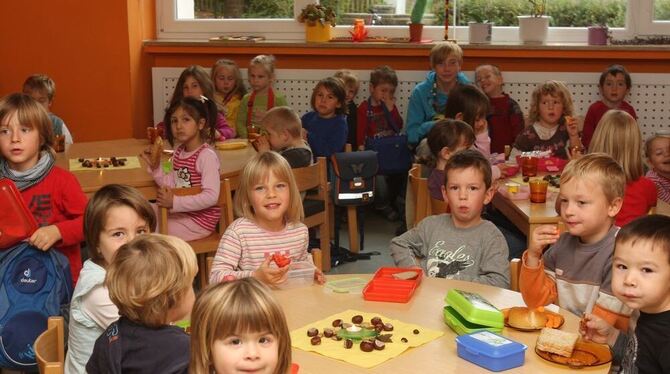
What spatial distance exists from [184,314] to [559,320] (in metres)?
1.05

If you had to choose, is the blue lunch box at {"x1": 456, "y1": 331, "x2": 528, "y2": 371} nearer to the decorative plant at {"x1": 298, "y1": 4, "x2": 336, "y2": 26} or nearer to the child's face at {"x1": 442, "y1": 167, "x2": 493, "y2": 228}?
the child's face at {"x1": 442, "y1": 167, "x2": 493, "y2": 228}

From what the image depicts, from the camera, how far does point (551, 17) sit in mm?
7586

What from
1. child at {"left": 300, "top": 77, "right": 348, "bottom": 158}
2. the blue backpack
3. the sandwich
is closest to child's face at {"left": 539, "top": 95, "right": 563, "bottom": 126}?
child at {"left": 300, "top": 77, "right": 348, "bottom": 158}

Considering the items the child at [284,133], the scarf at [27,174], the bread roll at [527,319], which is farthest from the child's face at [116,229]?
the child at [284,133]

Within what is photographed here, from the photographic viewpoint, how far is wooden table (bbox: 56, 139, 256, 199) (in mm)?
4707

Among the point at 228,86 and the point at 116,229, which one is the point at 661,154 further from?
the point at 116,229

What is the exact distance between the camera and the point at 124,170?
5.02 metres

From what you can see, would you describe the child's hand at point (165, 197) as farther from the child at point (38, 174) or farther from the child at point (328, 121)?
the child at point (328, 121)

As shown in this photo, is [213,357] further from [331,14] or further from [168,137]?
[331,14]

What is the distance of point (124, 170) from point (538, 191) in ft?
6.80

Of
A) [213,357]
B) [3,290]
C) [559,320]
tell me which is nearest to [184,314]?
[213,357]

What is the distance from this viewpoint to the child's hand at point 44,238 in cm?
377

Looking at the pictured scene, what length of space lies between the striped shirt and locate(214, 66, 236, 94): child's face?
3750 millimetres

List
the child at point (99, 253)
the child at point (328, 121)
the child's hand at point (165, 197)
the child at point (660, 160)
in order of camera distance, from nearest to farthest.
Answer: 1. the child at point (99, 253)
2. the child's hand at point (165, 197)
3. the child at point (660, 160)
4. the child at point (328, 121)
